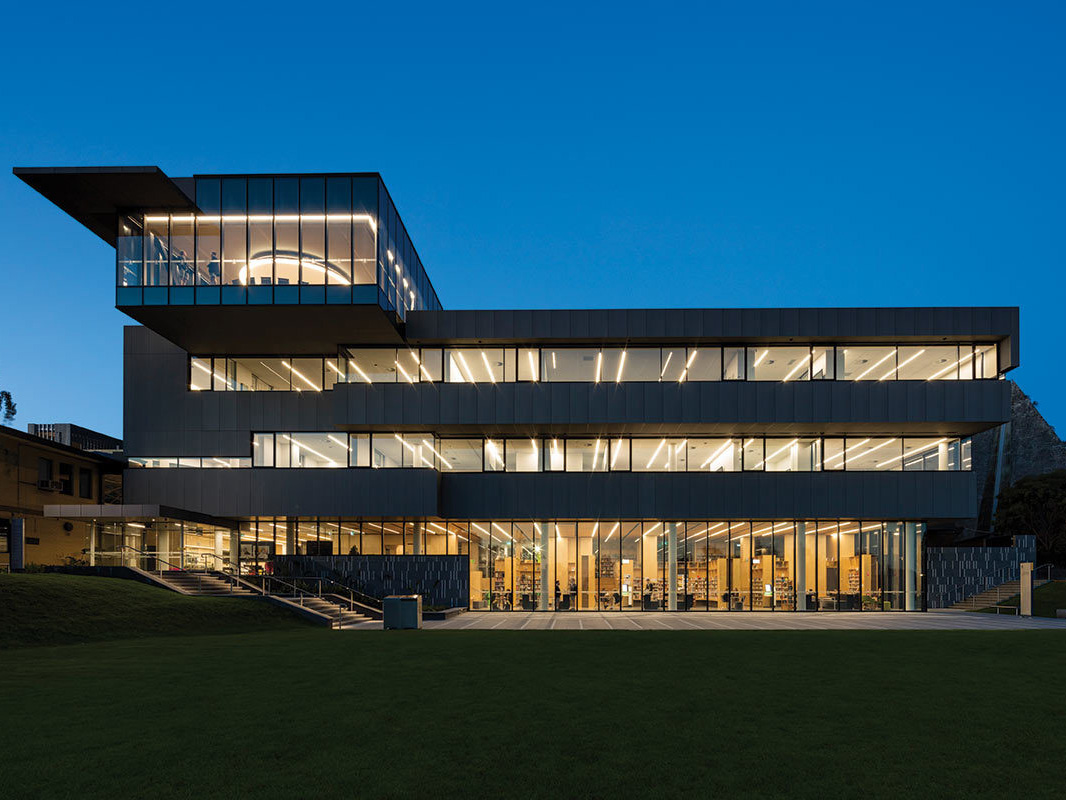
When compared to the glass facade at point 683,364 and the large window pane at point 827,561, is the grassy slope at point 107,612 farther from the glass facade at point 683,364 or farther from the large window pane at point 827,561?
the large window pane at point 827,561

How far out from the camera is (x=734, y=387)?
34.1 meters

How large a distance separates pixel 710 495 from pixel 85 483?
2939 centimetres

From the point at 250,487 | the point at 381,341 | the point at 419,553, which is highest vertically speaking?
the point at 381,341

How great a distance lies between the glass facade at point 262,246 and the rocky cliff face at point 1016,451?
3056 inches

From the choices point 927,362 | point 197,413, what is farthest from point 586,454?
point 197,413

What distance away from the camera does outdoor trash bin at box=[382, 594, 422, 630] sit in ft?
78.7

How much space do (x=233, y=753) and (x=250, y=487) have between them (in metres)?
28.7

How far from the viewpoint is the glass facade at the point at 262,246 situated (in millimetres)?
31297

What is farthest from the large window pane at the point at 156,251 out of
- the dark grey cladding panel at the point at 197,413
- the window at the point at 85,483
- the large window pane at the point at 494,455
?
the large window pane at the point at 494,455

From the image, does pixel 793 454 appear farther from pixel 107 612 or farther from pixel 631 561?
pixel 107 612

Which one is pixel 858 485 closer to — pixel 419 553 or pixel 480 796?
pixel 419 553

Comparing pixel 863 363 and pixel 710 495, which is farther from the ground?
pixel 863 363

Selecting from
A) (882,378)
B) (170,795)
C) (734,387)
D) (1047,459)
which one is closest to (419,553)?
(734,387)

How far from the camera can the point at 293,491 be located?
34594mm
